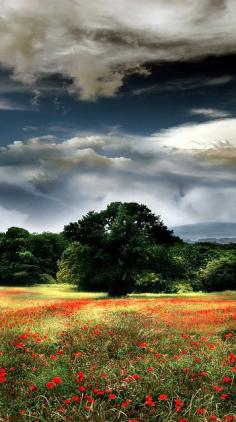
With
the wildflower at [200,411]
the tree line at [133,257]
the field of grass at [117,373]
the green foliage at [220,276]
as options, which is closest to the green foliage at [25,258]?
the tree line at [133,257]

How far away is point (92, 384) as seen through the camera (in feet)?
27.8

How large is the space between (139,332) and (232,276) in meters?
45.7

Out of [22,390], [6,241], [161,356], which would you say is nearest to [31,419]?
[22,390]

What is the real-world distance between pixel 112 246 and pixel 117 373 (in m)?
35.7

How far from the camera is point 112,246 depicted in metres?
45.0

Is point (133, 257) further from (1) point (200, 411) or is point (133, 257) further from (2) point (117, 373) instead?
(1) point (200, 411)

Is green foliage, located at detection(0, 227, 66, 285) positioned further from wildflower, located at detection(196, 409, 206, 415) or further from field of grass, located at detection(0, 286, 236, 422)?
wildflower, located at detection(196, 409, 206, 415)

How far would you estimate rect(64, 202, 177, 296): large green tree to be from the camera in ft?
144

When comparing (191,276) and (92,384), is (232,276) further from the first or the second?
(92,384)

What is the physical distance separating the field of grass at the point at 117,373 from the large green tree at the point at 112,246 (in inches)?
1093

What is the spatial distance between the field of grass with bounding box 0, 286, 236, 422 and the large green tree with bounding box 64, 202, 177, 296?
27.8m

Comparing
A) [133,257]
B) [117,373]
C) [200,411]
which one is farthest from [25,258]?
[200,411]

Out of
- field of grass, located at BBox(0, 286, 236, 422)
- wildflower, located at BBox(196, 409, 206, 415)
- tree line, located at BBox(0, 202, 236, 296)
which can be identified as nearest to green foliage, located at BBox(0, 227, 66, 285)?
tree line, located at BBox(0, 202, 236, 296)

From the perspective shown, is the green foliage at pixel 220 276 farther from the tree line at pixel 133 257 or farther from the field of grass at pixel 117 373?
the field of grass at pixel 117 373
